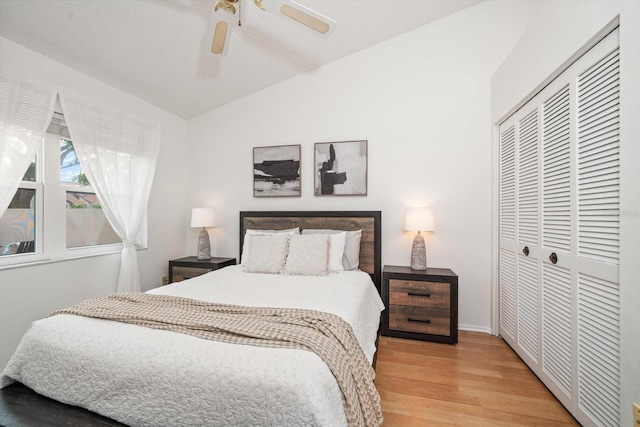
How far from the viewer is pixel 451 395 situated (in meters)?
1.82

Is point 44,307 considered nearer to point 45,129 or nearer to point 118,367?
point 45,129

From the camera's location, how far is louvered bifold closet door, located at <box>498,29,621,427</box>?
1.35m

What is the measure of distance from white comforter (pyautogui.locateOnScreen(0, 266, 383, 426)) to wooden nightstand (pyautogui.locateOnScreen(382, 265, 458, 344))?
1718 mm

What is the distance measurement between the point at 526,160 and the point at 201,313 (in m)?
2.58

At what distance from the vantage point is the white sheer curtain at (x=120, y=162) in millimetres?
2438

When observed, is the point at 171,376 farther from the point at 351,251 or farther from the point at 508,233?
the point at 508,233

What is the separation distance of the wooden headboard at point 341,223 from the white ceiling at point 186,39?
1.56 metres

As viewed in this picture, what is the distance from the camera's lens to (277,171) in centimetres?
338

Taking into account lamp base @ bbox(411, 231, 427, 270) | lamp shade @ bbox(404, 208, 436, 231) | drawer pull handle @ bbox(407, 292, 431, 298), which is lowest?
drawer pull handle @ bbox(407, 292, 431, 298)

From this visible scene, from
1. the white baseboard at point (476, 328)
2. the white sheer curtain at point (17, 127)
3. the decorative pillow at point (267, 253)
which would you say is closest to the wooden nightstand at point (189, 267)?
the decorative pillow at point (267, 253)

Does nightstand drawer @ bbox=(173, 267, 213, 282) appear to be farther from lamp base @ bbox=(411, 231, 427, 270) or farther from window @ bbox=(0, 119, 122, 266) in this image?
lamp base @ bbox=(411, 231, 427, 270)

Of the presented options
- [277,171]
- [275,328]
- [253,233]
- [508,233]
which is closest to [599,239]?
[508,233]

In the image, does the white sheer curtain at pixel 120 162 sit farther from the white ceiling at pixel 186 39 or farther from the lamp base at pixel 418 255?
the lamp base at pixel 418 255

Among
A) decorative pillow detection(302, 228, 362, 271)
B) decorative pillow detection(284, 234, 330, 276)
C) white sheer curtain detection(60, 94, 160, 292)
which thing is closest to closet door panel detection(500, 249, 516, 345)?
decorative pillow detection(302, 228, 362, 271)
